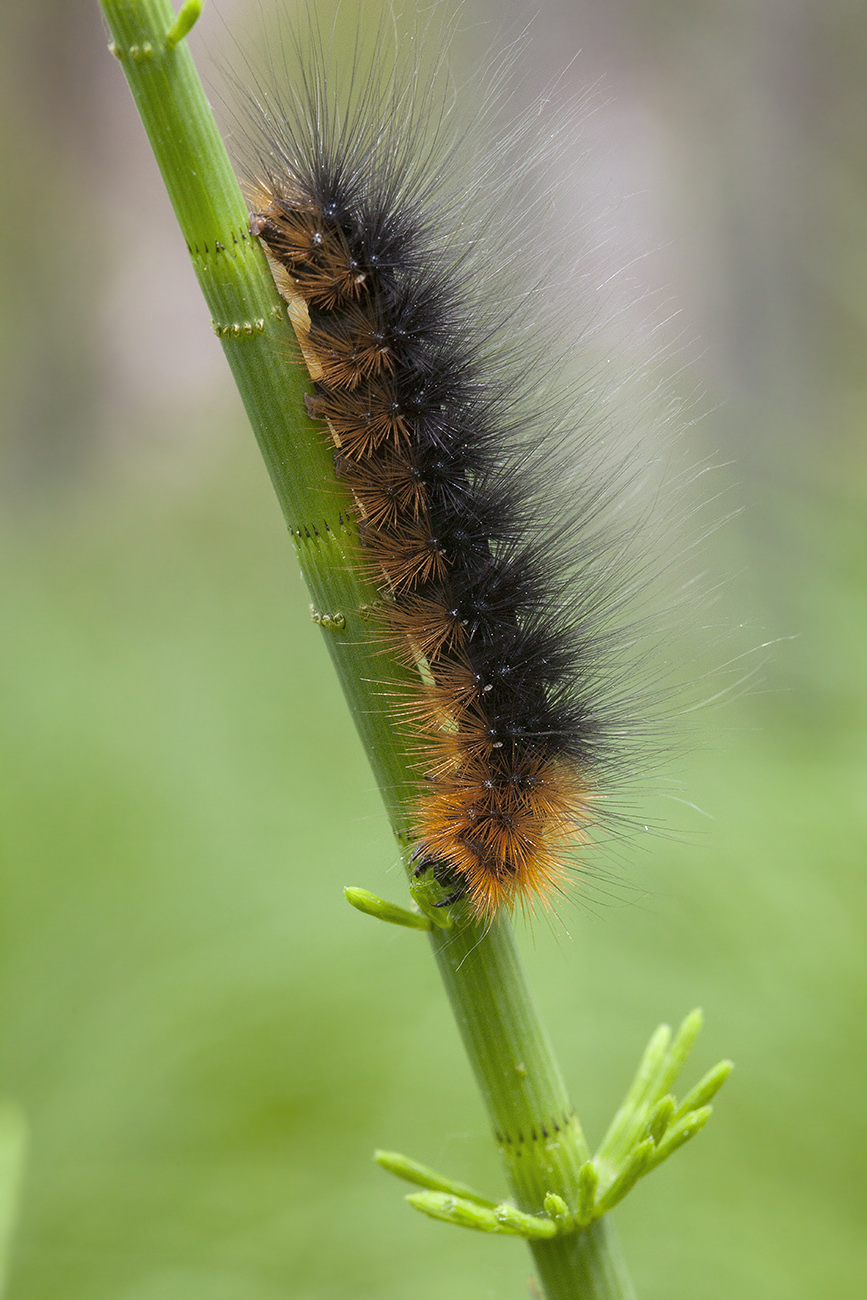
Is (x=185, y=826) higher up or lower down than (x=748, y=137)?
lower down

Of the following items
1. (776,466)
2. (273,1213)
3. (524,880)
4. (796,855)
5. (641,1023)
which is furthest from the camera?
(776,466)

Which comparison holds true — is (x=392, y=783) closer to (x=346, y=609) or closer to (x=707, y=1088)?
(x=346, y=609)

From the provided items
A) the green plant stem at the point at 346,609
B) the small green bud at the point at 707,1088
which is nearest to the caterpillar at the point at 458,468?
the green plant stem at the point at 346,609

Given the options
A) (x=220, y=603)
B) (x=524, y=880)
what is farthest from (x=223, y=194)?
(x=220, y=603)

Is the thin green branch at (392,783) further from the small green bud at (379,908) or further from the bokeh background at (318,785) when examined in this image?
the bokeh background at (318,785)

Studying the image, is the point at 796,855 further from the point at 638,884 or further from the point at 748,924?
the point at 638,884
